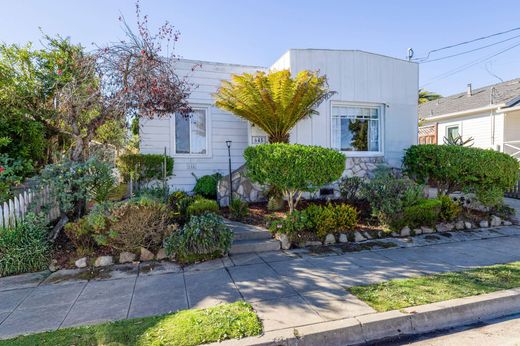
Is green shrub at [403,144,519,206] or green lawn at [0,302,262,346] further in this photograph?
green shrub at [403,144,519,206]

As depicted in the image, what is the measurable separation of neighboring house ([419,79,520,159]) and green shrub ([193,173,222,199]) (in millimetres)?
10325

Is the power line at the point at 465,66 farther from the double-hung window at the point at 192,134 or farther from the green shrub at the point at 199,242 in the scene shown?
the green shrub at the point at 199,242

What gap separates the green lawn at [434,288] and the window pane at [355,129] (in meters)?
4.97

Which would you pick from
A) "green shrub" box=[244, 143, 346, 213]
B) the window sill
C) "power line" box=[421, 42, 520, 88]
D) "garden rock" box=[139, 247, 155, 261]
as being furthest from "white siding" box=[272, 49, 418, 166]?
"power line" box=[421, 42, 520, 88]

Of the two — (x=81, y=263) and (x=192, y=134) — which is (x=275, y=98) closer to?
(x=192, y=134)

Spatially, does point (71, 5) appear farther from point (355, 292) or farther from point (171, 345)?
point (355, 292)

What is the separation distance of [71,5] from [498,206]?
11306 mm

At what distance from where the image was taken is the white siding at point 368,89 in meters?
8.02

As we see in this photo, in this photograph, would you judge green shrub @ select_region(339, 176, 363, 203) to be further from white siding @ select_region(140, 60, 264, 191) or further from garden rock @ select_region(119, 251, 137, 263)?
garden rock @ select_region(119, 251, 137, 263)

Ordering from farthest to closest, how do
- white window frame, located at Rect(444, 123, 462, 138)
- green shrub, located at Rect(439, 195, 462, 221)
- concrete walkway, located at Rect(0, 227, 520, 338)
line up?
1. white window frame, located at Rect(444, 123, 462, 138)
2. green shrub, located at Rect(439, 195, 462, 221)
3. concrete walkway, located at Rect(0, 227, 520, 338)

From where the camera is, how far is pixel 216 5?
7.86 metres

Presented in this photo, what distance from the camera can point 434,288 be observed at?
11.8ft

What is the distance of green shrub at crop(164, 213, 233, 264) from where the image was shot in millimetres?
4668

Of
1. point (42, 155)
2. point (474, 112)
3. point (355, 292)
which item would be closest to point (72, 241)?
point (42, 155)
